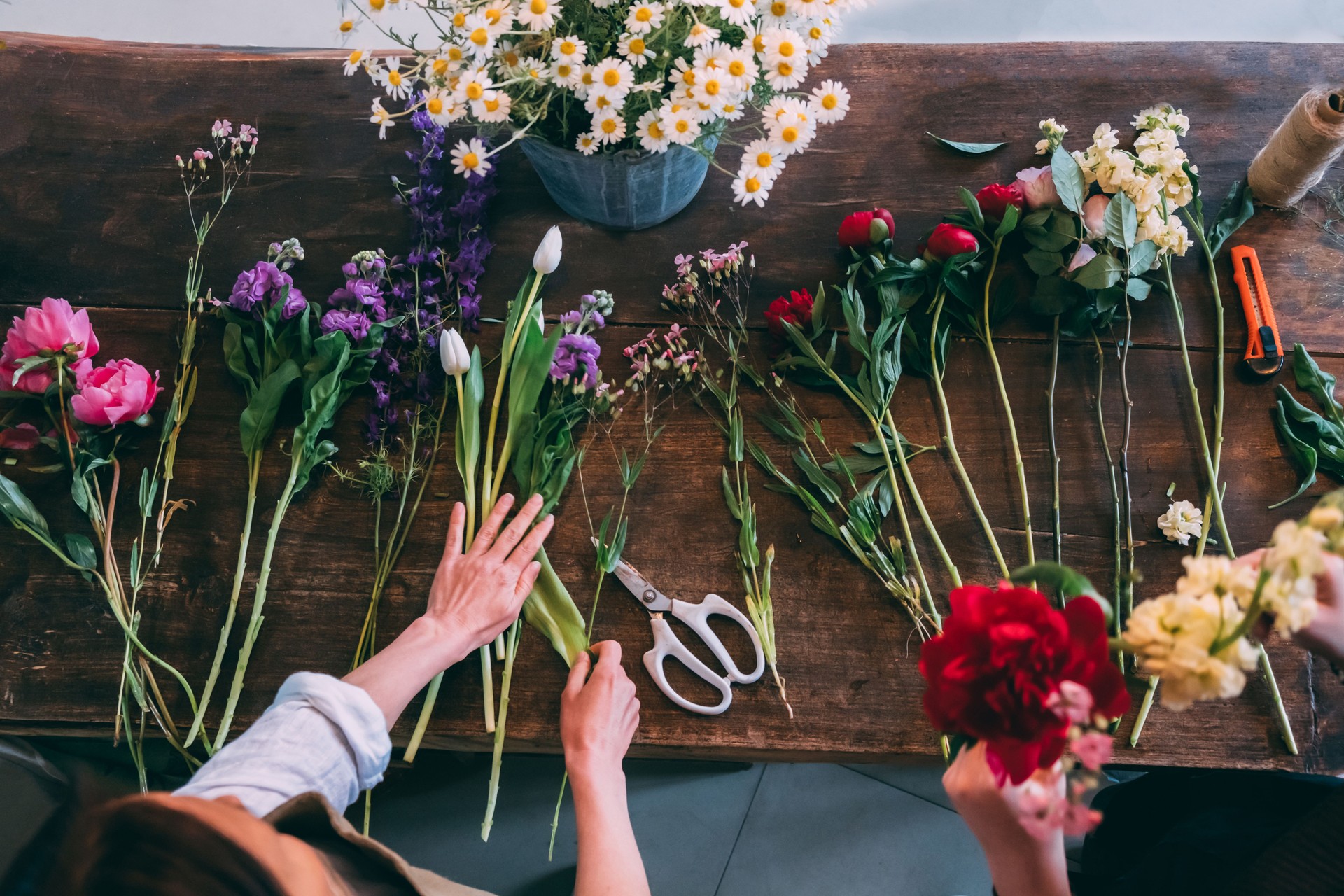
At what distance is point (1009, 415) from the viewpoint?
926mm

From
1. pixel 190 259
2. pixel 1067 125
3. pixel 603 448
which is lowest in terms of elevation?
pixel 603 448

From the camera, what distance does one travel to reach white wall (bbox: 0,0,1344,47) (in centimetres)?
173

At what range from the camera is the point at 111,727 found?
903 millimetres

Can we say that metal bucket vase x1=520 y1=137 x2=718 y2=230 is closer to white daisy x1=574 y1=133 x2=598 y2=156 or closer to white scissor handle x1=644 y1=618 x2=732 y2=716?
white daisy x1=574 y1=133 x2=598 y2=156

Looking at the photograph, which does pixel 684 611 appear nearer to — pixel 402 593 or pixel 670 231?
pixel 402 593

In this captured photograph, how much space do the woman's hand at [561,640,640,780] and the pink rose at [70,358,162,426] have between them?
615 mm

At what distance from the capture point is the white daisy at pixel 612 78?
680 millimetres

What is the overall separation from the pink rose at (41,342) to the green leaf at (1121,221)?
1.22 meters

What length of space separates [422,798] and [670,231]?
1.05m

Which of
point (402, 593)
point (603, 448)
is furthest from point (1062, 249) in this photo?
point (402, 593)

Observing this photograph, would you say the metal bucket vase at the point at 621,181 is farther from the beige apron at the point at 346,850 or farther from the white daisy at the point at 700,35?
the beige apron at the point at 346,850

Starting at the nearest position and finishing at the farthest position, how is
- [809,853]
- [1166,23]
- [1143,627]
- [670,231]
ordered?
[1143,627] → [670,231] → [809,853] → [1166,23]

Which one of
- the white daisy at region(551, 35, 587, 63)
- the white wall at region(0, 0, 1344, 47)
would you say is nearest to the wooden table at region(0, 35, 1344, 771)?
the white daisy at region(551, 35, 587, 63)

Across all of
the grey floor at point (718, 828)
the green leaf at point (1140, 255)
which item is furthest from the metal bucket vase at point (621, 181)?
the grey floor at point (718, 828)
